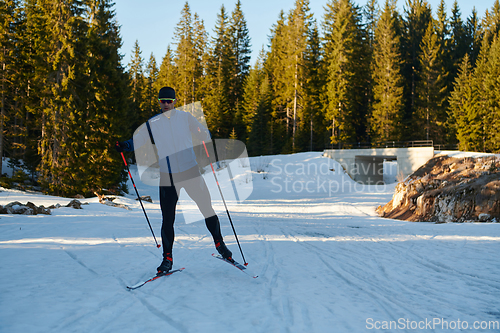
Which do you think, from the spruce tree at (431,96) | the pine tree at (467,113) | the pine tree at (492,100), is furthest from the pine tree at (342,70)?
the pine tree at (492,100)

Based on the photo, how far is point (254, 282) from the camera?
141 inches

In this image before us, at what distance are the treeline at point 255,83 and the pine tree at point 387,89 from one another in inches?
5.1

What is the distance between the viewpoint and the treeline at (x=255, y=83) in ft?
58.0

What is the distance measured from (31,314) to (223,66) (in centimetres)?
4645

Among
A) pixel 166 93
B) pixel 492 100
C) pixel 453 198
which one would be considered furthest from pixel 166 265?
pixel 492 100

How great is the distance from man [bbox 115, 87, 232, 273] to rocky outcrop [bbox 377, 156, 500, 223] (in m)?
7.91

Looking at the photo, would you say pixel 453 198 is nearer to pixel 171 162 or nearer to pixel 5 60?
pixel 171 162

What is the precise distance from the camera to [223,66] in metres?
46.3

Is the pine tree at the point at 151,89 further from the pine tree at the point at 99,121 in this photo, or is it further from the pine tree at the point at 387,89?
the pine tree at the point at 387,89

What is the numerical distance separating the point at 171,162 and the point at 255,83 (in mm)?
44047

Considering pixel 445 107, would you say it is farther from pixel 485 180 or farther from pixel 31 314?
pixel 31 314

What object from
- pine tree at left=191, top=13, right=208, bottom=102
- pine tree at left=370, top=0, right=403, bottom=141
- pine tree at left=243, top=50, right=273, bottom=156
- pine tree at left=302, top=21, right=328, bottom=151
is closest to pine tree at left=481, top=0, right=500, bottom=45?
pine tree at left=370, top=0, right=403, bottom=141

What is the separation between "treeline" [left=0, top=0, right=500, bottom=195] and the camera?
58.0ft

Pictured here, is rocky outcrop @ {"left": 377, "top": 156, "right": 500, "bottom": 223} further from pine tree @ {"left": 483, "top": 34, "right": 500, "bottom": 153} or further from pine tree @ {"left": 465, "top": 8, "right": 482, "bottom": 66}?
pine tree @ {"left": 465, "top": 8, "right": 482, "bottom": 66}
